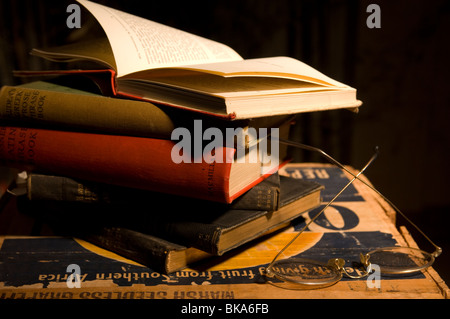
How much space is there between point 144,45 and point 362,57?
1179mm

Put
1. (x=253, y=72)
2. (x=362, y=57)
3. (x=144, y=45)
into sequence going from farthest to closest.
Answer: (x=362, y=57)
(x=144, y=45)
(x=253, y=72)

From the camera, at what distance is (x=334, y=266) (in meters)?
0.69

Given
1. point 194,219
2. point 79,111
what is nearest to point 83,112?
point 79,111

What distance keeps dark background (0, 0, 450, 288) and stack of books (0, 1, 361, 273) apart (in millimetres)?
728

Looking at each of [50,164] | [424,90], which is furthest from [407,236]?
[424,90]

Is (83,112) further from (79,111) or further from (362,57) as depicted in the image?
(362,57)

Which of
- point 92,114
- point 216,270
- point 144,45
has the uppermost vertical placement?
point 144,45

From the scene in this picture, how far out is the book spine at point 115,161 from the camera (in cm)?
66

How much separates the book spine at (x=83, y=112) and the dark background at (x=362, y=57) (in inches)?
29.0

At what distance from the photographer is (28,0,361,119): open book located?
0.63m

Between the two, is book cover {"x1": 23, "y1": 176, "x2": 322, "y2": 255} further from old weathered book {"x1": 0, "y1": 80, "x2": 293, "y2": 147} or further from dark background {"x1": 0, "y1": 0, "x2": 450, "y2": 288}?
dark background {"x1": 0, "y1": 0, "x2": 450, "y2": 288}

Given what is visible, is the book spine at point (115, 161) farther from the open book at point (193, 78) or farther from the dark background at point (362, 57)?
the dark background at point (362, 57)
